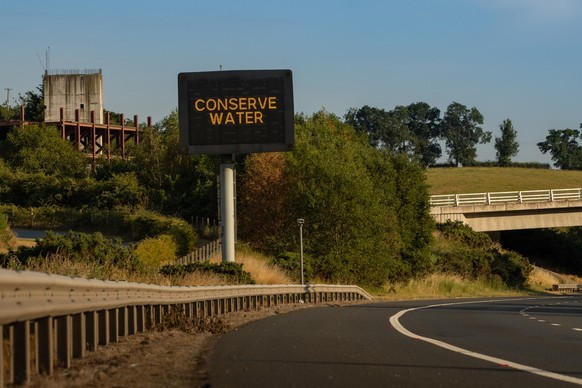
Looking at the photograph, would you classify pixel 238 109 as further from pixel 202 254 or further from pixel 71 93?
pixel 71 93

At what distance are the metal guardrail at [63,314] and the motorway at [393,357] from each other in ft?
4.29

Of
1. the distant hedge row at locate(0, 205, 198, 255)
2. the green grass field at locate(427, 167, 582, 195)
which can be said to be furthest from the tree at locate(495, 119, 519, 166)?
the distant hedge row at locate(0, 205, 198, 255)

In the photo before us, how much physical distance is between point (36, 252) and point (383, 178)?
154 ft

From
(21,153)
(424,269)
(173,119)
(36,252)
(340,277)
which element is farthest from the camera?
(173,119)

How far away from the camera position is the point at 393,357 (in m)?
11.5

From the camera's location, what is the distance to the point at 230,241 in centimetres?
4003

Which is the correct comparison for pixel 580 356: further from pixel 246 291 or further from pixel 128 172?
pixel 128 172

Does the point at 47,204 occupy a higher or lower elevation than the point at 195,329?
higher

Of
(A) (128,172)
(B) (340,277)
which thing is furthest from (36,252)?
(A) (128,172)

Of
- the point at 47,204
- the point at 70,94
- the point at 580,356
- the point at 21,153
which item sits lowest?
the point at 580,356

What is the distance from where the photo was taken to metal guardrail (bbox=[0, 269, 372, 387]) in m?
7.93

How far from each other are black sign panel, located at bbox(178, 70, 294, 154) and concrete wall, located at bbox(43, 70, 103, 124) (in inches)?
2570

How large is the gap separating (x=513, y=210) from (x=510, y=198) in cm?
127

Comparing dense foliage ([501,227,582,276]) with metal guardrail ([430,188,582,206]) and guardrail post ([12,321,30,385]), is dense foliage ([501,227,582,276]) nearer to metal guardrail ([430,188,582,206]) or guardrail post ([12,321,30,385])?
metal guardrail ([430,188,582,206])
